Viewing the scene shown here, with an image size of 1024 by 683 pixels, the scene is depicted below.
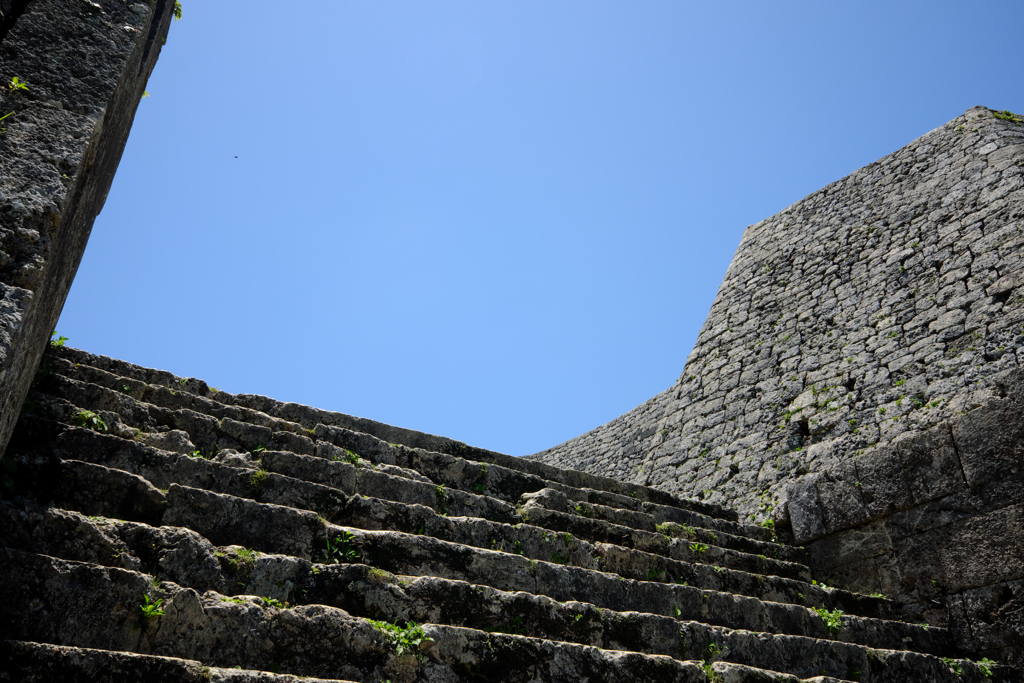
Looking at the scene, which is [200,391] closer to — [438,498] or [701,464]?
[438,498]

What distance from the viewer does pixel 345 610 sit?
2699mm

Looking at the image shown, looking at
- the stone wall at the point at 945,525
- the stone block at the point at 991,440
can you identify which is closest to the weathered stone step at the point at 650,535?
the stone wall at the point at 945,525

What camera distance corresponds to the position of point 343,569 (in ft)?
9.26

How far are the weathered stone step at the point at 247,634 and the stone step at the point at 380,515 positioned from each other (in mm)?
504

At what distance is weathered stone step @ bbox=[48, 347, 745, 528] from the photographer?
3900 millimetres

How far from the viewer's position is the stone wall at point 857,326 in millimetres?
6398

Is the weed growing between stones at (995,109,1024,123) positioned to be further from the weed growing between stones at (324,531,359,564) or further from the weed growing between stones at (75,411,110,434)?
the weed growing between stones at (75,411,110,434)

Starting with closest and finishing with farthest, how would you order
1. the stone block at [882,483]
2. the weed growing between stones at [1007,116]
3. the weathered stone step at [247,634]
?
the weathered stone step at [247,634] → the stone block at [882,483] → the weed growing between stones at [1007,116]

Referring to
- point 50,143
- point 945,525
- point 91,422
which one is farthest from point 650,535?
point 50,143

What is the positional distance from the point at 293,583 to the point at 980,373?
593cm

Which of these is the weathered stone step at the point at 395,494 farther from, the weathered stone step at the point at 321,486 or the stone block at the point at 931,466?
the stone block at the point at 931,466

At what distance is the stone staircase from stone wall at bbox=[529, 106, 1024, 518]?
2.17 metres

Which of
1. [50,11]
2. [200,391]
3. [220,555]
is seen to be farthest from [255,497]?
[50,11]

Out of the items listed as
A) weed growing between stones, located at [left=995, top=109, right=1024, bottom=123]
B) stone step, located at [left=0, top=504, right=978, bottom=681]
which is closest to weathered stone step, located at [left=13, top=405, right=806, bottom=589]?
stone step, located at [left=0, top=504, right=978, bottom=681]
